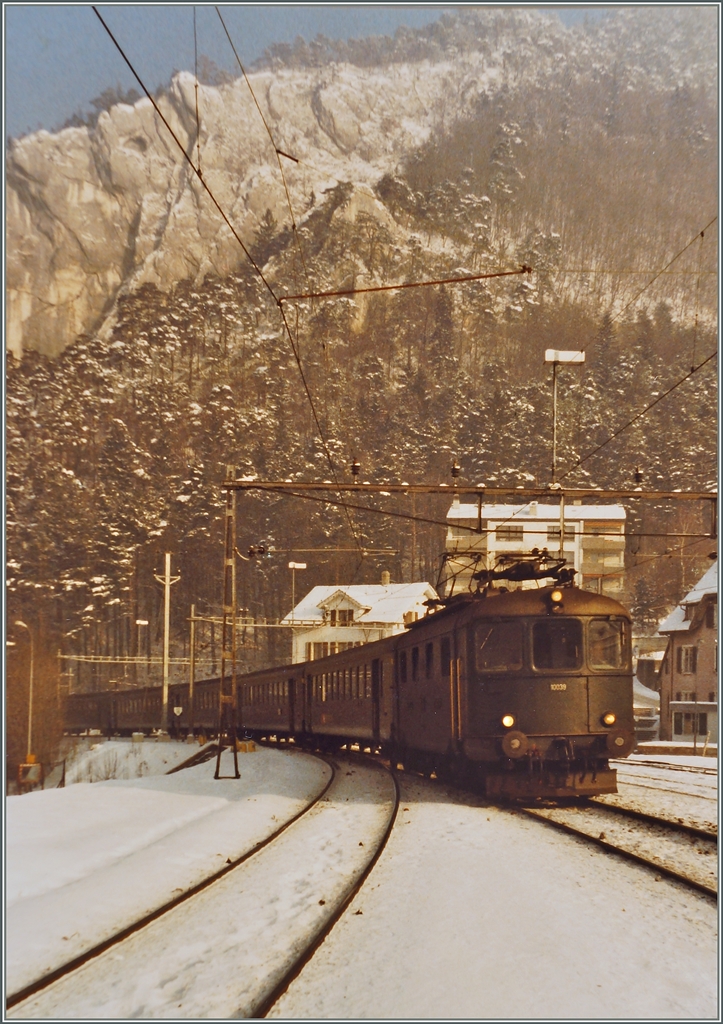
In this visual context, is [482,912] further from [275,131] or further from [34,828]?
[275,131]

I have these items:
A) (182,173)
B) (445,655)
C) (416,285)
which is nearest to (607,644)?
(445,655)

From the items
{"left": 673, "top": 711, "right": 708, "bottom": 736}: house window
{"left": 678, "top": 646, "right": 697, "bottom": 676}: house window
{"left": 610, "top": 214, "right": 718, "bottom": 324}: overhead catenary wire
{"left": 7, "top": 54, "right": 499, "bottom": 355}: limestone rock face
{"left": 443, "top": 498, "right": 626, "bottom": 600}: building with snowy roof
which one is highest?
{"left": 7, "top": 54, "right": 499, "bottom": 355}: limestone rock face

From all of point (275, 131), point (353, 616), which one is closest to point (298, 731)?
point (353, 616)

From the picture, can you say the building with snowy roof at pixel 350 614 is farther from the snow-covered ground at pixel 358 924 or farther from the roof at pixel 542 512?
the snow-covered ground at pixel 358 924

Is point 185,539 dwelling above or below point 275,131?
below

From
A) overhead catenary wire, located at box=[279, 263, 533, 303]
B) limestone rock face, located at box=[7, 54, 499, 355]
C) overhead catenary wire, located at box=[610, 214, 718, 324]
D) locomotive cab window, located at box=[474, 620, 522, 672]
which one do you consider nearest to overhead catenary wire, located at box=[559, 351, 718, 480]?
overhead catenary wire, located at box=[610, 214, 718, 324]

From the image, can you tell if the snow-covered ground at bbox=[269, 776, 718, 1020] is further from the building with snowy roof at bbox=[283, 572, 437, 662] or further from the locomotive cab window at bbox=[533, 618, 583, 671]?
the building with snowy roof at bbox=[283, 572, 437, 662]

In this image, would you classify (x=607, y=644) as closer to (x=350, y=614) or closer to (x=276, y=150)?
(x=276, y=150)
